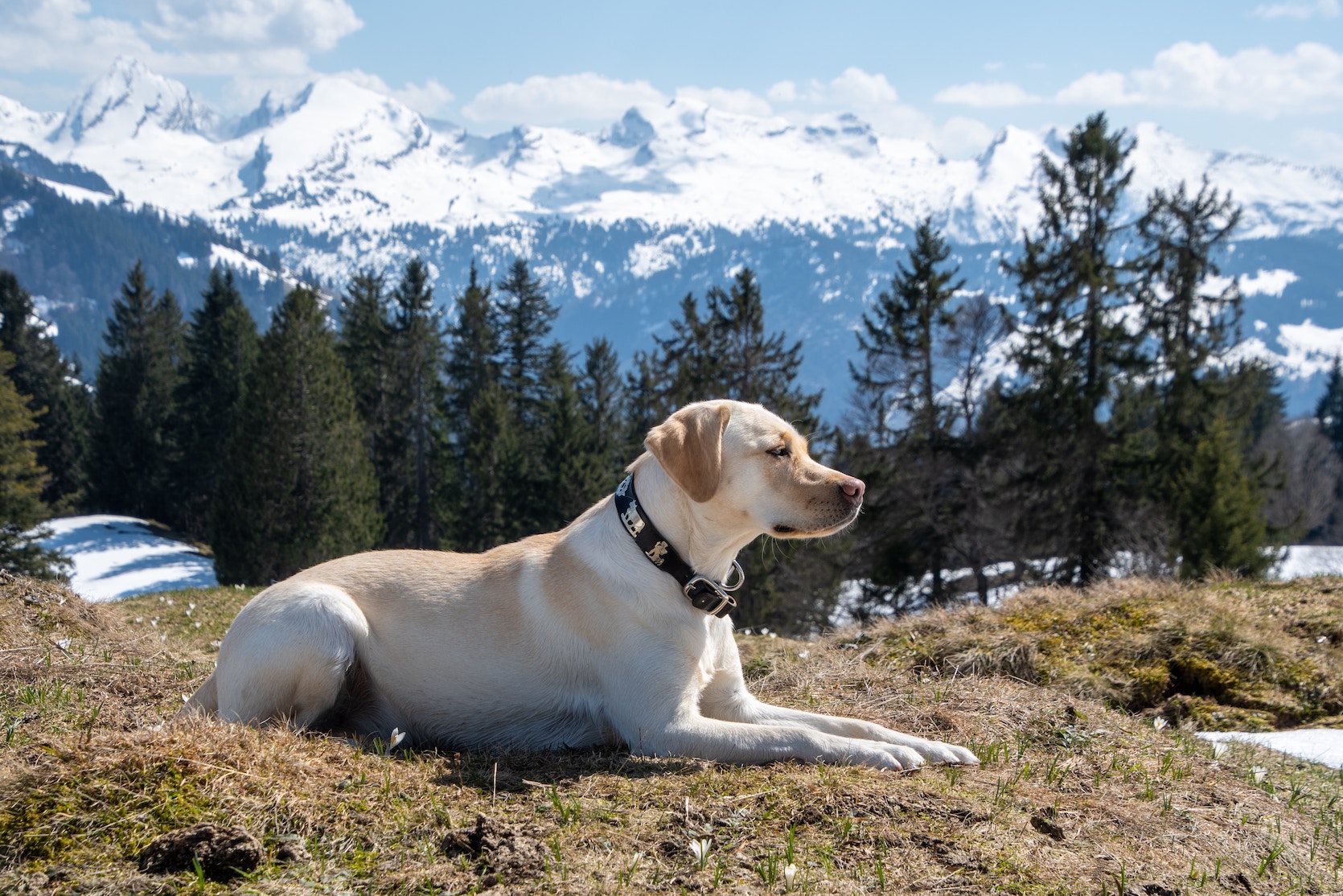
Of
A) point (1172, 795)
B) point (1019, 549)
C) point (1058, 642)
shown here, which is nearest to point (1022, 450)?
point (1019, 549)

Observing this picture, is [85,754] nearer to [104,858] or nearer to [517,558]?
[104,858]

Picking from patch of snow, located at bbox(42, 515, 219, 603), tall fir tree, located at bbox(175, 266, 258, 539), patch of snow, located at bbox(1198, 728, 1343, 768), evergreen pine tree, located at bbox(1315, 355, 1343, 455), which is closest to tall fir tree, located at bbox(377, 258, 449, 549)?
tall fir tree, located at bbox(175, 266, 258, 539)

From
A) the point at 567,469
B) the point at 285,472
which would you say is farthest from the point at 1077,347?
the point at 285,472

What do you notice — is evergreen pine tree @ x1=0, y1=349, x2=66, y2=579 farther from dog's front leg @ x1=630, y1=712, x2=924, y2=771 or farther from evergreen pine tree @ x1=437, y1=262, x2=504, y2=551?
dog's front leg @ x1=630, y1=712, x2=924, y2=771

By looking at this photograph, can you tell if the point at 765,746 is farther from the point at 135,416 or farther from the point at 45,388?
the point at 45,388

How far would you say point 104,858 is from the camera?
3211 mm

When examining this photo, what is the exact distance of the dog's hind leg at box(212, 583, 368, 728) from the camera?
16.3 feet

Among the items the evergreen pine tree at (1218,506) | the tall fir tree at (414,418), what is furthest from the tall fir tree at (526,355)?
the evergreen pine tree at (1218,506)

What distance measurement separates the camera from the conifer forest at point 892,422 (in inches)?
1259

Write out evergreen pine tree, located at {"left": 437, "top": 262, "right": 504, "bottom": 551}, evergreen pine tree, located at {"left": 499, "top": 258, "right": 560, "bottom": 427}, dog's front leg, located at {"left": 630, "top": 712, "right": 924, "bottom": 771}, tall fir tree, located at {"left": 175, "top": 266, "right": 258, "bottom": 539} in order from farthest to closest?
evergreen pine tree, located at {"left": 499, "top": 258, "right": 560, "bottom": 427}, tall fir tree, located at {"left": 175, "top": 266, "right": 258, "bottom": 539}, evergreen pine tree, located at {"left": 437, "top": 262, "right": 504, "bottom": 551}, dog's front leg, located at {"left": 630, "top": 712, "right": 924, "bottom": 771}

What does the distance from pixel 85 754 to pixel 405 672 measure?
1794 mm

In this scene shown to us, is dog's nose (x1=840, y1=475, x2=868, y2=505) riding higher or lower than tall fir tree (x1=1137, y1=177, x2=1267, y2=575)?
lower

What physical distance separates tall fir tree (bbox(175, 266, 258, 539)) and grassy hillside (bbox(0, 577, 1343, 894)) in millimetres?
56184

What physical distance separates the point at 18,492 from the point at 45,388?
30.8 meters
